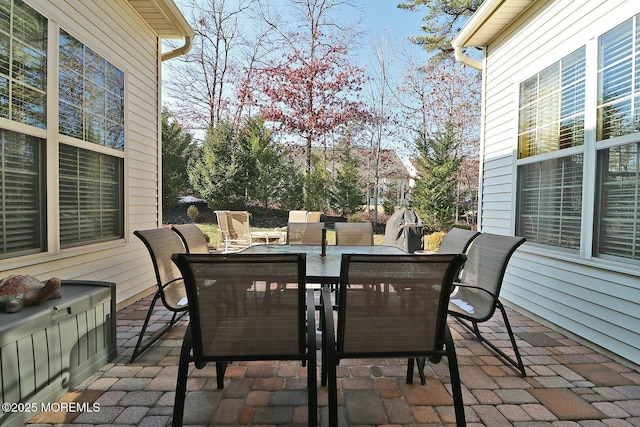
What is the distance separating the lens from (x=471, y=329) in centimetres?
288

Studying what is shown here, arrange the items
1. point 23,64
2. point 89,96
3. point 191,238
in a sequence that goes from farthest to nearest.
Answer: point 89,96
point 191,238
point 23,64

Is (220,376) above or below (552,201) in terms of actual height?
below

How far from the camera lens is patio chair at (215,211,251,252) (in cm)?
682

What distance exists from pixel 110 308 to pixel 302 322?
5.48 ft

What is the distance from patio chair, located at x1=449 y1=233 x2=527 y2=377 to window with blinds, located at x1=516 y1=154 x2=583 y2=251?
3.63ft

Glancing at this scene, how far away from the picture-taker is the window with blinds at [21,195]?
2324 millimetres

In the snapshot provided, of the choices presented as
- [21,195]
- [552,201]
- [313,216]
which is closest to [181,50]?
[21,195]

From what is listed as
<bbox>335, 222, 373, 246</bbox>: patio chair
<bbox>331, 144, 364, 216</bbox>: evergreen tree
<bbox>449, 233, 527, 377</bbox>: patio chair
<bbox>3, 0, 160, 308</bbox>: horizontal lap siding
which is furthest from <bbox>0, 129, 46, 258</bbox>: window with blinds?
<bbox>331, 144, 364, 216</bbox>: evergreen tree

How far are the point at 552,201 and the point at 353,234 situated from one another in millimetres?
2148

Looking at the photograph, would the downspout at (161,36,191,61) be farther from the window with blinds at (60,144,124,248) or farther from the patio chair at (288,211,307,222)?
the patio chair at (288,211,307,222)

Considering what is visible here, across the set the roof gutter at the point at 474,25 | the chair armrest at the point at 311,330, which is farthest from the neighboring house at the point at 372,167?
the chair armrest at the point at 311,330

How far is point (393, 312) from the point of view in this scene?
5.23 feet

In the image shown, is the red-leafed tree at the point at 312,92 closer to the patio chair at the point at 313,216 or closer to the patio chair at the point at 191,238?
the patio chair at the point at 313,216

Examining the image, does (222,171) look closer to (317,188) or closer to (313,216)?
(317,188)
